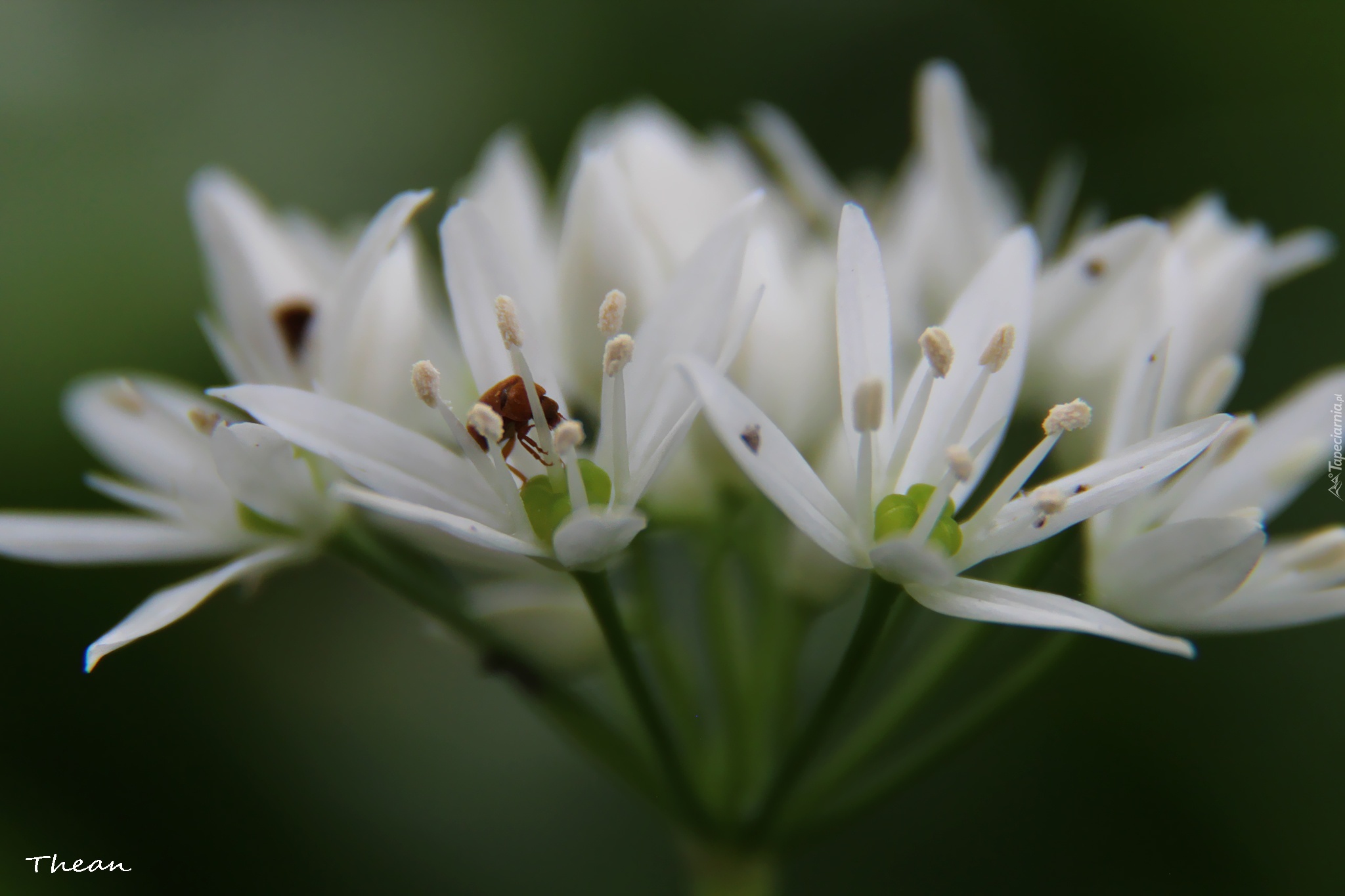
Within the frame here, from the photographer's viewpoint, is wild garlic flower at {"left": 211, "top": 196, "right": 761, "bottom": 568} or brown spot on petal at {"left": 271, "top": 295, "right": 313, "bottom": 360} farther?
brown spot on petal at {"left": 271, "top": 295, "right": 313, "bottom": 360}

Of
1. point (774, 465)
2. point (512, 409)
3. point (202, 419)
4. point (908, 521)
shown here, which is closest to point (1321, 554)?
point (908, 521)

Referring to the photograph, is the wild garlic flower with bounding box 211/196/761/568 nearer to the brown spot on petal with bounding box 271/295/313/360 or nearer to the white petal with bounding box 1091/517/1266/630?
the brown spot on petal with bounding box 271/295/313/360

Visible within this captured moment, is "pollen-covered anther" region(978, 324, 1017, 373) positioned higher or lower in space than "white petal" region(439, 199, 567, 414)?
higher

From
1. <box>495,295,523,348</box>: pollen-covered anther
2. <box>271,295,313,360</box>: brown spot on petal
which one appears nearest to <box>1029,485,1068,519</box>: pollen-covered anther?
<box>495,295,523,348</box>: pollen-covered anther

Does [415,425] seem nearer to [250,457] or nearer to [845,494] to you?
[250,457]

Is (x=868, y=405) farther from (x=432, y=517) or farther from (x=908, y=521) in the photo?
(x=432, y=517)

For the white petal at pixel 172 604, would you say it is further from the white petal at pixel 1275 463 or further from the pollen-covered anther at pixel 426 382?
the white petal at pixel 1275 463

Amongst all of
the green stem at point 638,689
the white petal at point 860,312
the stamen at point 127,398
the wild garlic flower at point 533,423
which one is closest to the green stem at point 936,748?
the green stem at point 638,689
